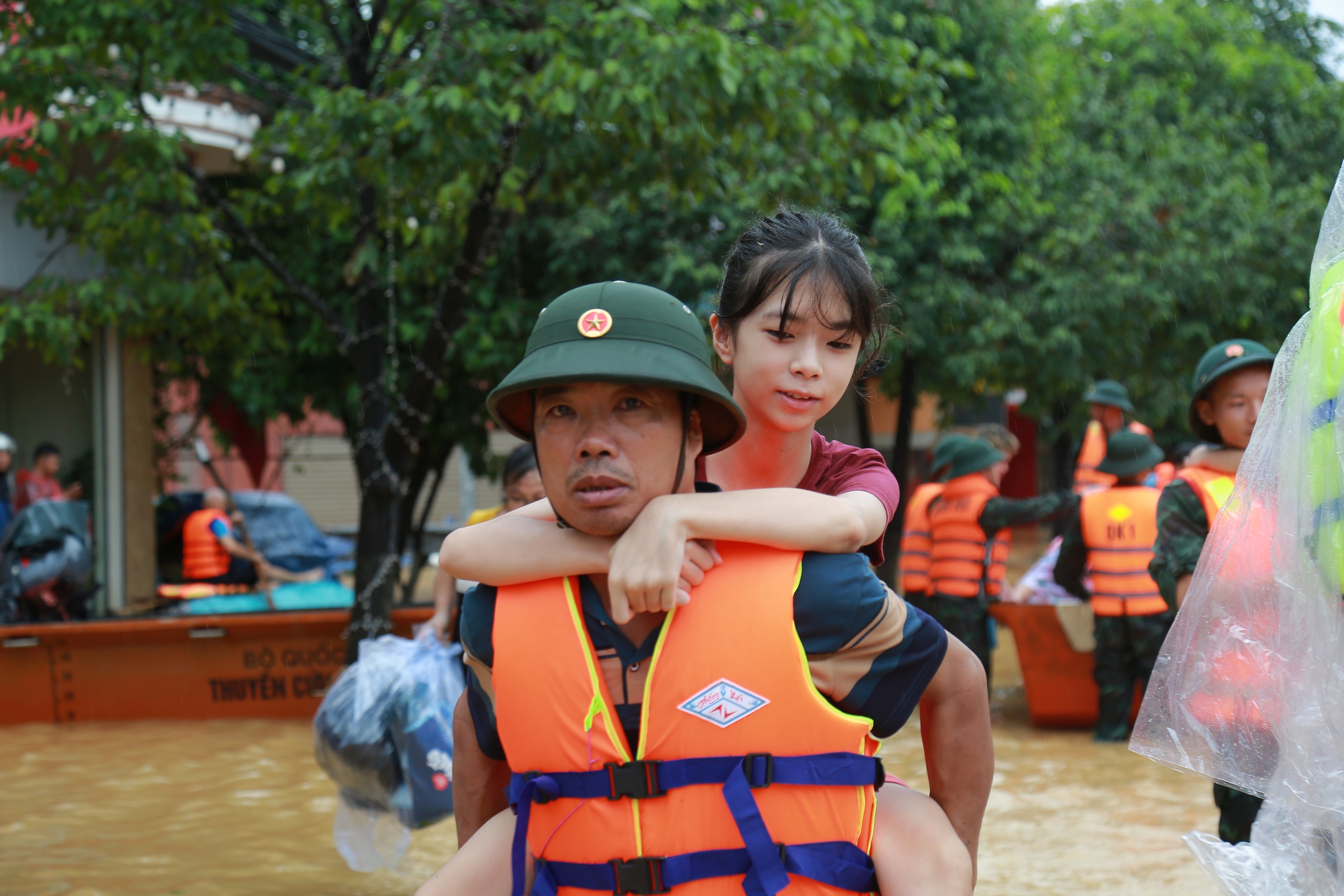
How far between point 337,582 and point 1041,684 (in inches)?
234

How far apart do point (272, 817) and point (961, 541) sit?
181 inches

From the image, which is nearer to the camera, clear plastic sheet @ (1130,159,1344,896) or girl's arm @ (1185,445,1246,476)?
clear plastic sheet @ (1130,159,1344,896)

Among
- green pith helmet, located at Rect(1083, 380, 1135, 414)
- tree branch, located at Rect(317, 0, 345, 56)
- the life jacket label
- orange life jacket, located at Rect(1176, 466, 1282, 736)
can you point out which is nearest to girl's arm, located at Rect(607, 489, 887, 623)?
the life jacket label

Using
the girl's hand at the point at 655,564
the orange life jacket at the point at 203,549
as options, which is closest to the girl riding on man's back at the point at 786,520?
the girl's hand at the point at 655,564

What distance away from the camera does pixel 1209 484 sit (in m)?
3.76

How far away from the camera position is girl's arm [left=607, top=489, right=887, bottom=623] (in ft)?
5.31

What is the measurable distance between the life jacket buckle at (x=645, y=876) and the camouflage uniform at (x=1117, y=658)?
20.7ft

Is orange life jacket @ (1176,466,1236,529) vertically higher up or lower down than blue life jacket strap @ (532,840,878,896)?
higher up

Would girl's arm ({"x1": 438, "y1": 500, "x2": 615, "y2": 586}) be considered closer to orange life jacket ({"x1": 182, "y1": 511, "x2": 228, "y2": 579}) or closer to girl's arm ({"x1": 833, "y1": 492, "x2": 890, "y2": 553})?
girl's arm ({"x1": 833, "y1": 492, "x2": 890, "y2": 553})

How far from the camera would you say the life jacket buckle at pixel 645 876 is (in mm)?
1640

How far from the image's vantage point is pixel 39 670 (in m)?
8.03

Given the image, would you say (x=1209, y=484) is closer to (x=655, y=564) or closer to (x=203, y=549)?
(x=655, y=564)

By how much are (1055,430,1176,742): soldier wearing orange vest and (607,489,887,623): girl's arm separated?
6114mm

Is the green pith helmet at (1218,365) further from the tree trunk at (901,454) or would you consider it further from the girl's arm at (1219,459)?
the tree trunk at (901,454)
